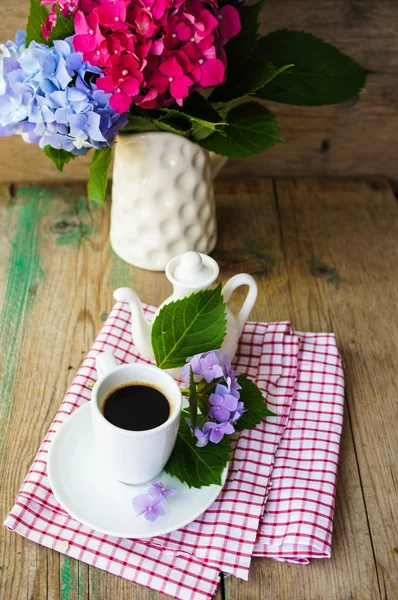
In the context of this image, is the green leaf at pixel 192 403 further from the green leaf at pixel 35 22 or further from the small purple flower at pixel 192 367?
the green leaf at pixel 35 22

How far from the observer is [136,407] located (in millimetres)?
778

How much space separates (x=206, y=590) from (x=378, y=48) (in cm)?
102

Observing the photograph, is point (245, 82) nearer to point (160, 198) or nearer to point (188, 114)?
point (188, 114)

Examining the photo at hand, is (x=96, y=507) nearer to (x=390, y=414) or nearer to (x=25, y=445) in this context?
(x=25, y=445)

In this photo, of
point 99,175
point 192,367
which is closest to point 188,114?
point 99,175

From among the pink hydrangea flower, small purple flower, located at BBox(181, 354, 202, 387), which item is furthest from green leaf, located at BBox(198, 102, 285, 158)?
small purple flower, located at BBox(181, 354, 202, 387)

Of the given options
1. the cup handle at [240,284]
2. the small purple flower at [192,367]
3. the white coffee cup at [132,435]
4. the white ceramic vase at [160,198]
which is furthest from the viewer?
the white ceramic vase at [160,198]

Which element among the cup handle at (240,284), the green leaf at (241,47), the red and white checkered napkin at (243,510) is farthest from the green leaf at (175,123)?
the red and white checkered napkin at (243,510)

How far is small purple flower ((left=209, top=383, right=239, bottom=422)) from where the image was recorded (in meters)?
0.82

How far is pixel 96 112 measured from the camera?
0.94m

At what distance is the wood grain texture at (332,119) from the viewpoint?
1.26m

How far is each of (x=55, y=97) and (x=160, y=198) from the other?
251 mm

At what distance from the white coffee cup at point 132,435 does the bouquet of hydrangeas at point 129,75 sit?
A: 0.29 meters

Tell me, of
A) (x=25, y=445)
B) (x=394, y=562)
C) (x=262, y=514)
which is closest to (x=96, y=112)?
(x=25, y=445)
